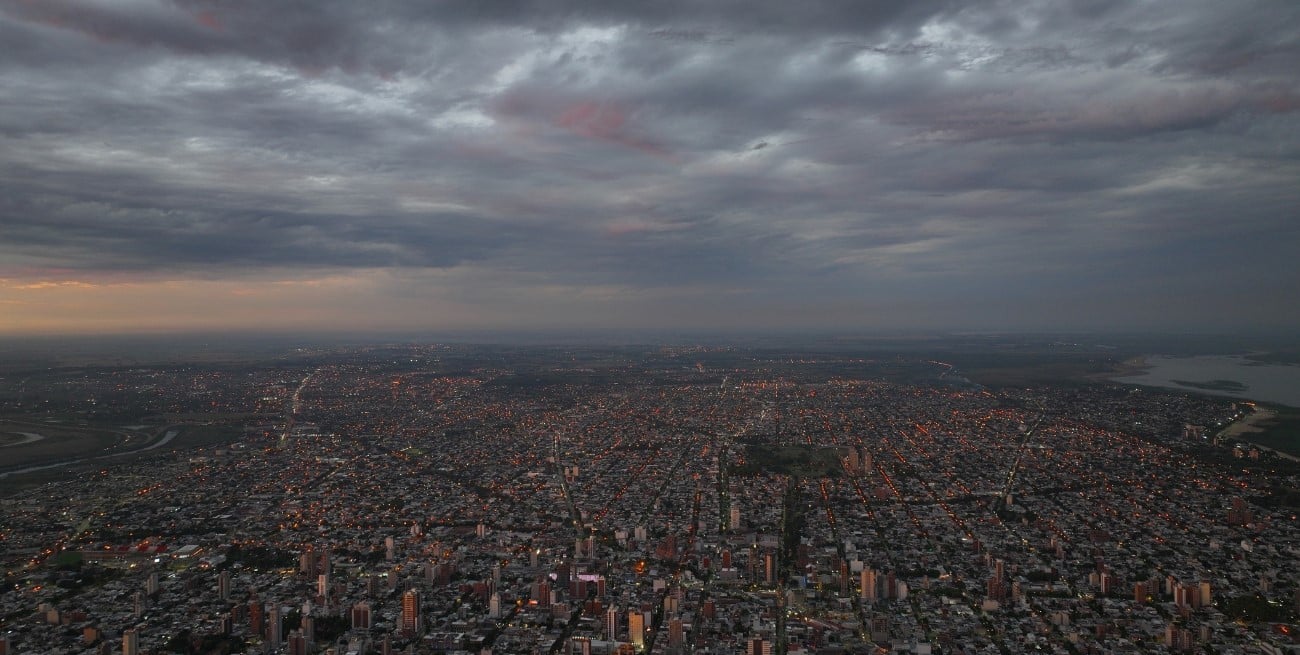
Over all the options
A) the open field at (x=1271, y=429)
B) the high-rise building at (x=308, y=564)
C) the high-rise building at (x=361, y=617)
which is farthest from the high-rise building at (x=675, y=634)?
the open field at (x=1271, y=429)

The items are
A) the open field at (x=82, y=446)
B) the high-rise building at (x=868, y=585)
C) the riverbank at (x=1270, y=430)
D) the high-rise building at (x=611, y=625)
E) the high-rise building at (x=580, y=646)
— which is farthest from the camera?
the riverbank at (x=1270, y=430)

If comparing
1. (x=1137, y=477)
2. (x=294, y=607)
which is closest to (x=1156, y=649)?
(x=1137, y=477)

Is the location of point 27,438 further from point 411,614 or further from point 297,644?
point 411,614

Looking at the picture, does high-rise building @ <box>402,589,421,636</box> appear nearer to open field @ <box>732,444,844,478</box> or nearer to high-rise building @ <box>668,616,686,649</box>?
high-rise building @ <box>668,616,686,649</box>

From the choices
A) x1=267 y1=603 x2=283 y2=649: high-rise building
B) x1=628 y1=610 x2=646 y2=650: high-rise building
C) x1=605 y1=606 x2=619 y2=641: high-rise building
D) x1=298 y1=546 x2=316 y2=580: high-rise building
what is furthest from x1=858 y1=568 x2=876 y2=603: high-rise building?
x1=298 y1=546 x2=316 y2=580: high-rise building

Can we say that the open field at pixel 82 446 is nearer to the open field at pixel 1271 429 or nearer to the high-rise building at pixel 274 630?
the high-rise building at pixel 274 630

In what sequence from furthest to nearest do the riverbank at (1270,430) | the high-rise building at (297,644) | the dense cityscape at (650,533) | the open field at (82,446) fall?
the riverbank at (1270,430) → the open field at (82,446) → the dense cityscape at (650,533) → the high-rise building at (297,644)
